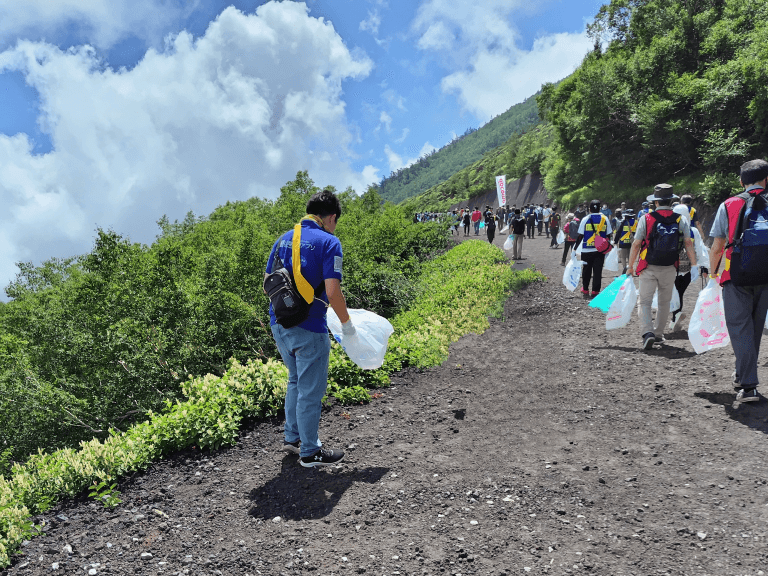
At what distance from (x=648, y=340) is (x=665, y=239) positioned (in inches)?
52.3

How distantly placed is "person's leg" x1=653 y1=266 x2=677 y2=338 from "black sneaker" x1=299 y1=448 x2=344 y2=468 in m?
4.44

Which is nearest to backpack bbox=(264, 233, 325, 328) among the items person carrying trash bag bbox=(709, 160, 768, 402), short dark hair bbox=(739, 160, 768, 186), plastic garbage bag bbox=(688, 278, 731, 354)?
person carrying trash bag bbox=(709, 160, 768, 402)

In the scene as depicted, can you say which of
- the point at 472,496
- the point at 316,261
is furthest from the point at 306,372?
the point at 472,496

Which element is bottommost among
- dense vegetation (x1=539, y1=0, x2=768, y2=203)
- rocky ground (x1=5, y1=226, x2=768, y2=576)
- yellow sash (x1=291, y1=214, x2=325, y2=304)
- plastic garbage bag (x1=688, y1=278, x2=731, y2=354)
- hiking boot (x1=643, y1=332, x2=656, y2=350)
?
rocky ground (x1=5, y1=226, x2=768, y2=576)

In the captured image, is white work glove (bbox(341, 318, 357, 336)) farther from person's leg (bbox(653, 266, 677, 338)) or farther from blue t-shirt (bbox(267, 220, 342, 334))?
person's leg (bbox(653, 266, 677, 338))

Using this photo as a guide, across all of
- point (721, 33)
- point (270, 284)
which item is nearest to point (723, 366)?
point (270, 284)

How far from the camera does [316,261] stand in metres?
3.46

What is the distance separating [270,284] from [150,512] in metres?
1.80

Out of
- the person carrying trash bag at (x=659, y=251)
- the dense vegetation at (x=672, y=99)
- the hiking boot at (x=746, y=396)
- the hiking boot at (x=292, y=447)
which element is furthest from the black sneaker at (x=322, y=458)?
the dense vegetation at (x=672, y=99)

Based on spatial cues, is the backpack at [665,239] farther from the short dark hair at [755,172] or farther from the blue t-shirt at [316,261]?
the blue t-shirt at [316,261]

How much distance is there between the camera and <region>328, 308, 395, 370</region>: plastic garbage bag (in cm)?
379

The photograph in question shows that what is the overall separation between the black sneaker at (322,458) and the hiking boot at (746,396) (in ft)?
11.6

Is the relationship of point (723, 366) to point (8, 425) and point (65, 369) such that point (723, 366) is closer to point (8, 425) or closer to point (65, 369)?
point (65, 369)

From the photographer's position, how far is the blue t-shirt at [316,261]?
3406 millimetres
